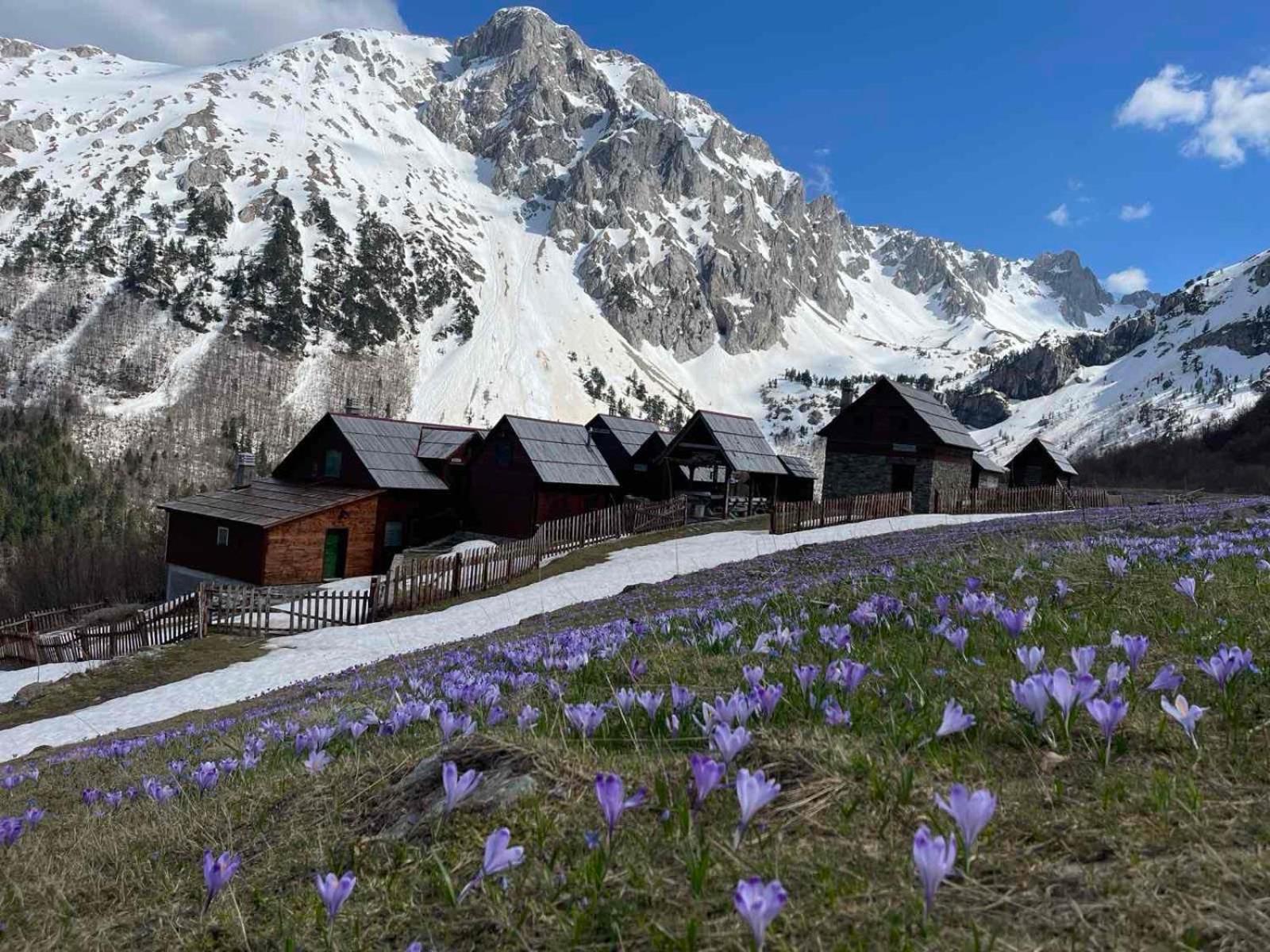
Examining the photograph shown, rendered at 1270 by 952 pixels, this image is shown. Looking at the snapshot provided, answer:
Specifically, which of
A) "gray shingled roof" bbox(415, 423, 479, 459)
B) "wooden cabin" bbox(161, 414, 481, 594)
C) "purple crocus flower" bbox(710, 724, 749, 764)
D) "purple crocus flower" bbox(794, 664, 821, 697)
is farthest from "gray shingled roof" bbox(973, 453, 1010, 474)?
"purple crocus flower" bbox(710, 724, 749, 764)

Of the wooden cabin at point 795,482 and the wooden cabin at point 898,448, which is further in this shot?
the wooden cabin at point 795,482

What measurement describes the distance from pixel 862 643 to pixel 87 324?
24247cm

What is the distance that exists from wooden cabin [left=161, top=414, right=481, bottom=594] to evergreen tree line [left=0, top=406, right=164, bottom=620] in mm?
23303

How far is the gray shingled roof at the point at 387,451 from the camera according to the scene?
4459 centimetres

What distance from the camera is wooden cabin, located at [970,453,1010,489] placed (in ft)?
202

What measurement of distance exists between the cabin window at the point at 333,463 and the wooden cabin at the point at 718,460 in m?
18.6

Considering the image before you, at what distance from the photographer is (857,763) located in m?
2.43

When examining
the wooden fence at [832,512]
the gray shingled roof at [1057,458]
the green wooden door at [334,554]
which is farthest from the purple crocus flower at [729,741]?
the gray shingled roof at [1057,458]

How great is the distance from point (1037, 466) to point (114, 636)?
203ft

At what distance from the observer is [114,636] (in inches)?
1095

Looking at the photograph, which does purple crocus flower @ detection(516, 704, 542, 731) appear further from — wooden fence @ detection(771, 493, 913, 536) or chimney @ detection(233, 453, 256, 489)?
chimney @ detection(233, 453, 256, 489)

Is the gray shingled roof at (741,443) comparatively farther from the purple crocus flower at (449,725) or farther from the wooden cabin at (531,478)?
the purple crocus flower at (449,725)

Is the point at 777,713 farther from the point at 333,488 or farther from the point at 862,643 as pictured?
the point at 333,488

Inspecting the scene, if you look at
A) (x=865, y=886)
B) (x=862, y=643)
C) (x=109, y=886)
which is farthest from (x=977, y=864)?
(x=109, y=886)
